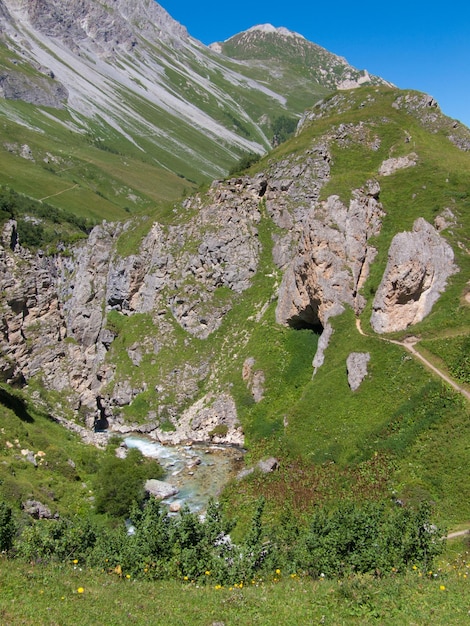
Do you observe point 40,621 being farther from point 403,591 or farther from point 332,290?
point 332,290

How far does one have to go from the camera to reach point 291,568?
20.5 m

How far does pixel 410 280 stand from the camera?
44562mm

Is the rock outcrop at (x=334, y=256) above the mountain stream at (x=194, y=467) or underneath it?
above

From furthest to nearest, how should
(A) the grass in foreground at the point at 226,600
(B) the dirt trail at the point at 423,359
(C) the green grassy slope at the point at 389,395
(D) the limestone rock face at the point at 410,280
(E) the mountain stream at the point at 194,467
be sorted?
1. (D) the limestone rock face at the point at 410,280
2. (E) the mountain stream at the point at 194,467
3. (B) the dirt trail at the point at 423,359
4. (C) the green grassy slope at the point at 389,395
5. (A) the grass in foreground at the point at 226,600

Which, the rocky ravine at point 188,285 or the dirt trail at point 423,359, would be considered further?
the rocky ravine at point 188,285

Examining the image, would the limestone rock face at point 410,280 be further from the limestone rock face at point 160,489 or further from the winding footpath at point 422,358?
the limestone rock face at point 160,489

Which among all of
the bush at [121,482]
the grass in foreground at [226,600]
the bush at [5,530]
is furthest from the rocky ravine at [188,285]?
the grass in foreground at [226,600]

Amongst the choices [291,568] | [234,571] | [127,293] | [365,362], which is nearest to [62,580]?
[234,571]

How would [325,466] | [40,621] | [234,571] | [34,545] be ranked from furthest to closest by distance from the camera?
[325,466] < [34,545] < [234,571] < [40,621]

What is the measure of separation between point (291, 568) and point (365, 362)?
25.8 metres

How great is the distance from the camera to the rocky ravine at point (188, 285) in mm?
53400

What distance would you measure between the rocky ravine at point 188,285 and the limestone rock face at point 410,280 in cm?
529

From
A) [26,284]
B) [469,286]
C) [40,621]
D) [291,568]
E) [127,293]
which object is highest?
[469,286]

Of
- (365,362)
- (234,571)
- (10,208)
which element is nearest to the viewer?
(234,571)
